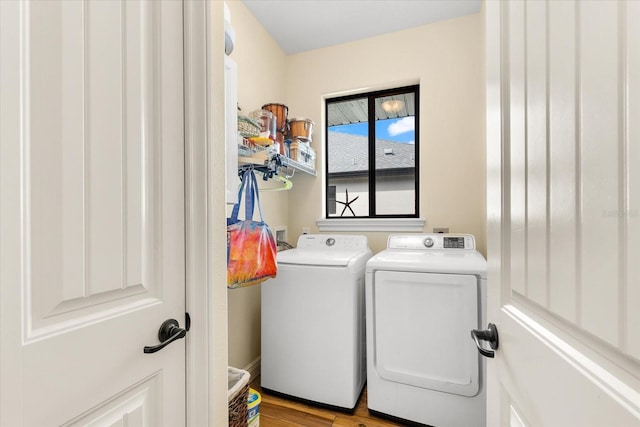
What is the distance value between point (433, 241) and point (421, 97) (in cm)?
121

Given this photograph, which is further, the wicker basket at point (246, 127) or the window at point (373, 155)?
the window at point (373, 155)

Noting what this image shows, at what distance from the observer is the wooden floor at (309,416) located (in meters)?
1.64

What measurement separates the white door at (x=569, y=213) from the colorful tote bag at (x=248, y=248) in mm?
994

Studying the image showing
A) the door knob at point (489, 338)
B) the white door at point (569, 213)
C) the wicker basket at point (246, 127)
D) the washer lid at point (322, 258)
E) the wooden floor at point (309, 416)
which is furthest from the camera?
the washer lid at point (322, 258)

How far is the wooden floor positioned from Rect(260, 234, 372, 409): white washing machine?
0.06 meters

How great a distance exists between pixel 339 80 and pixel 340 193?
1043 millimetres

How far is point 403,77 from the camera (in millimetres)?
2371

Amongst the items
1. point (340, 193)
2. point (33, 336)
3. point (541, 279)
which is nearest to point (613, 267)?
point (541, 279)

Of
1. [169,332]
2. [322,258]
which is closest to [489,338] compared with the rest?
[169,332]

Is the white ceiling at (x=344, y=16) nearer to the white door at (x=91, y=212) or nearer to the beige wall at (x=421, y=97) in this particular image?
the beige wall at (x=421, y=97)

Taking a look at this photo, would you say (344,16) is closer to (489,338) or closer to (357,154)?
(357,154)

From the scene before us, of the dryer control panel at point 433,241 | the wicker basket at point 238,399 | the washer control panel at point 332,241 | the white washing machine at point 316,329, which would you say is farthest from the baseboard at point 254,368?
the dryer control panel at point 433,241

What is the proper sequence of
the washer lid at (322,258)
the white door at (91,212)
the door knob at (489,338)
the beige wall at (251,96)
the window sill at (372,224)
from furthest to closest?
1. the window sill at (372,224)
2. the beige wall at (251,96)
3. the washer lid at (322,258)
4. the door knob at (489,338)
5. the white door at (91,212)

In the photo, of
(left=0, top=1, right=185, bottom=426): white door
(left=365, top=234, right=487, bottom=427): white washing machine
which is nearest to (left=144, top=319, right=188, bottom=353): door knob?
(left=0, top=1, right=185, bottom=426): white door
